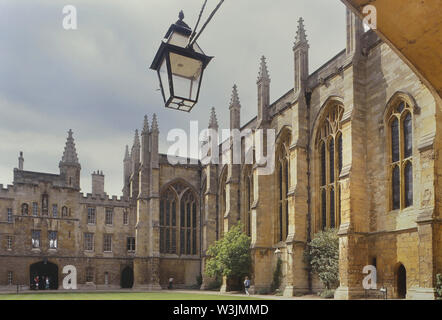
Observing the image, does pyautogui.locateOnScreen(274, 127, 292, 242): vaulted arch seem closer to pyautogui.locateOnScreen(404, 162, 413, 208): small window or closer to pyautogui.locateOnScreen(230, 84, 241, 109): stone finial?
pyautogui.locateOnScreen(230, 84, 241, 109): stone finial

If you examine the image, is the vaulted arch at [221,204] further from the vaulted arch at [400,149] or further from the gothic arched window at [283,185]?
the vaulted arch at [400,149]

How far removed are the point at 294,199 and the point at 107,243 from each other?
23.6m

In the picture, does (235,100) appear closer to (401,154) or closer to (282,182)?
(282,182)

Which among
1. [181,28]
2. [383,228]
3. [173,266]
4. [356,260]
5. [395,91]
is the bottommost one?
[173,266]

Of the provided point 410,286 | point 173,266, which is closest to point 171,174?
point 173,266

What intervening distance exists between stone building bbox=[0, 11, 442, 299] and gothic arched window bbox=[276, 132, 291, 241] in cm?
7

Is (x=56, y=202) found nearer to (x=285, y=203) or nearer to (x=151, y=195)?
(x=151, y=195)

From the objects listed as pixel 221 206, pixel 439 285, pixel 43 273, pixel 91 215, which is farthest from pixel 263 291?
pixel 43 273

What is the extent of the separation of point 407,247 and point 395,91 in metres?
6.82

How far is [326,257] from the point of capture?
23547mm

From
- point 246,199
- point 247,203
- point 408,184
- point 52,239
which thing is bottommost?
point 52,239

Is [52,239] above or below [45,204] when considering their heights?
below

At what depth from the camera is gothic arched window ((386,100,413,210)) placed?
1983 cm

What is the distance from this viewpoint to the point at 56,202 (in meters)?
42.5
